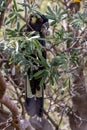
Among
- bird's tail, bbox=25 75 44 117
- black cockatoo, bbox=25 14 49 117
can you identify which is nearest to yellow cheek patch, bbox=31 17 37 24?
black cockatoo, bbox=25 14 49 117

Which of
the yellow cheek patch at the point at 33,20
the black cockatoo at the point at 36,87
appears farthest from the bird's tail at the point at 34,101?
the yellow cheek patch at the point at 33,20

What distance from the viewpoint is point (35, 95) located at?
5.96 feet

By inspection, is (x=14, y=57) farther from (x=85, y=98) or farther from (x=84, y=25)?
(x=85, y=98)

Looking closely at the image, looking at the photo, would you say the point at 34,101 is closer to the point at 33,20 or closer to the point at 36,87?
the point at 36,87

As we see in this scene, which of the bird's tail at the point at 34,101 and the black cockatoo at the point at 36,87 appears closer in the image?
the black cockatoo at the point at 36,87

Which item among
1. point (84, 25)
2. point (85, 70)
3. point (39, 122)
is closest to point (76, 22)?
point (84, 25)

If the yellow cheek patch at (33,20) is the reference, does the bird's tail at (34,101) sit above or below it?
below

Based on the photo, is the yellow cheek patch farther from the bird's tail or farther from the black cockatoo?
the bird's tail

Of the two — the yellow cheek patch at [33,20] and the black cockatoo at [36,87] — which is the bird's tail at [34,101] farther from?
the yellow cheek patch at [33,20]

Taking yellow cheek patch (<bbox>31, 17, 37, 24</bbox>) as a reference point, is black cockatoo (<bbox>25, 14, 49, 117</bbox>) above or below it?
below

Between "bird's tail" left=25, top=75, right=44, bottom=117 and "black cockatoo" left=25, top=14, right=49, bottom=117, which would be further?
"bird's tail" left=25, top=75, right=44, bottom=117

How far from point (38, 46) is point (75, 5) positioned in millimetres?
1199

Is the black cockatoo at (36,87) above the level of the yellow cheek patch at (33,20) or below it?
below

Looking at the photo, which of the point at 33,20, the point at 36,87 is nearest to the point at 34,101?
the point at 36,87
